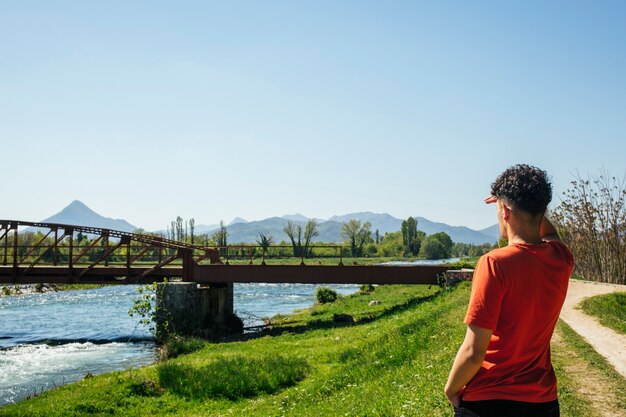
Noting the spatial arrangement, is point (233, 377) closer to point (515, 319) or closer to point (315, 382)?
point (315, 382)

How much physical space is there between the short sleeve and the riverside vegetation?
567cm

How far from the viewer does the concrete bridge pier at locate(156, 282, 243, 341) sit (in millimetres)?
29484

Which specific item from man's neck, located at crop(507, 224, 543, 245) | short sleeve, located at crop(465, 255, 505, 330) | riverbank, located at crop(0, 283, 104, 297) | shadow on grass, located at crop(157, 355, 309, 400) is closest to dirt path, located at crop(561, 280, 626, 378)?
shadow on grass, located at crop(157, 355, 309, 400)

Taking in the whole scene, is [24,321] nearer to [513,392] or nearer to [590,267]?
[590,267]

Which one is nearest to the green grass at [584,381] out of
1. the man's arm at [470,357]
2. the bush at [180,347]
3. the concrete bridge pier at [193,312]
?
the man's arm at [470,357]

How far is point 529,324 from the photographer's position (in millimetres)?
3338

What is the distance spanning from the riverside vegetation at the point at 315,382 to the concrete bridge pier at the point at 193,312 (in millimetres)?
6570

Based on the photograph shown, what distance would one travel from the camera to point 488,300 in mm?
3201

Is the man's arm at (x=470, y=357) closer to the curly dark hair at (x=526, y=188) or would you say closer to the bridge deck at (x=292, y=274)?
the curly dark hair at (x=526, y=188)

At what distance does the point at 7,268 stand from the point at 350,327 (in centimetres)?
2318

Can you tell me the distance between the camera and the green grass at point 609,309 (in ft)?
54.2

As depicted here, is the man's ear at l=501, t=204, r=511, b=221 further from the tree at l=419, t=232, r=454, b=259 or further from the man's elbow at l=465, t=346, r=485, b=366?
the tree at l=419, t=232, r=454, b=259

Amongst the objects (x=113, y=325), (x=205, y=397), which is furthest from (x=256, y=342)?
(x=113, y=325)

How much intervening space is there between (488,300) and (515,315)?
239 mm
